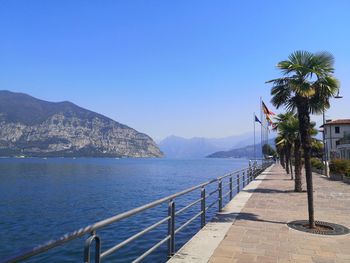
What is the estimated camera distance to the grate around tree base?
29.2 feet

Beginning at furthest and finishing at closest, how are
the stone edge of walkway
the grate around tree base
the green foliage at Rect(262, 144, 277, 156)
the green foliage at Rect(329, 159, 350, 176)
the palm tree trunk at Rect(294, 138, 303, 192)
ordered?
the green foliage at Rect(262, 144, 277, 156) < the green foliage at Rect(329, 159, 350, 176) < the palm tree trunk at Rect(294, 138, 303, 192) < the grate around tree base < the stone edge of walkway

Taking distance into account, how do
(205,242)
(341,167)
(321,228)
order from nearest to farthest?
(205,242), (321,228), (341,167)

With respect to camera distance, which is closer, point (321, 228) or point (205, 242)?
point (205, 242)

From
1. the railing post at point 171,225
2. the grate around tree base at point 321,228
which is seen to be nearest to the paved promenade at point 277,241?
the grate around tree base at point 321,228

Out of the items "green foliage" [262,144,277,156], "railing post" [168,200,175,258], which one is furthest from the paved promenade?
"green foliage" [262,144,277,156]

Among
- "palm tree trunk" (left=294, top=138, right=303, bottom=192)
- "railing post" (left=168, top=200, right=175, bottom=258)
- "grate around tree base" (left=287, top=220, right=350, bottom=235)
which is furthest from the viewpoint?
"palm tree trunk" (left=294, top=138, right=303, bottom=192)

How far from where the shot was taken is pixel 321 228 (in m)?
9.34

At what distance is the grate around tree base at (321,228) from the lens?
8898 mm

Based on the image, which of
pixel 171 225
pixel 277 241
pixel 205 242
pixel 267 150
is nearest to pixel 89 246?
pixel 171 225

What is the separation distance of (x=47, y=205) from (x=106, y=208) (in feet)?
17.1

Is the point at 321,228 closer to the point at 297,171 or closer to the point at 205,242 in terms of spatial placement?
the point at 205,242

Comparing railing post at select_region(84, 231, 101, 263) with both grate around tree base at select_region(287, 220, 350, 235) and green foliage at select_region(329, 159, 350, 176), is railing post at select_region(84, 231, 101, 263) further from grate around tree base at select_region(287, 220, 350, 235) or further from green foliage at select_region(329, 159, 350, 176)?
green foliage at select_region(329, 159, 350, 176)

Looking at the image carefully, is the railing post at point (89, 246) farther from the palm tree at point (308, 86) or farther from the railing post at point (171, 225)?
the palm tree at point (308, 86)

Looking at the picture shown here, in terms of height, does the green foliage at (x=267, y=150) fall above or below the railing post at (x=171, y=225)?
above
